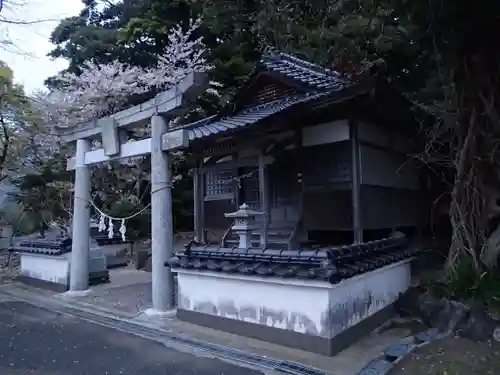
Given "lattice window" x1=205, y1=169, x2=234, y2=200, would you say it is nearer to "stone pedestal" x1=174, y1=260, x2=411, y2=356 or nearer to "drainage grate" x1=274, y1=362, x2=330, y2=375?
"stone pedestal" x1=174, y1=260, x2=411, y2=356

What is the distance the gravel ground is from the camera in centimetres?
479

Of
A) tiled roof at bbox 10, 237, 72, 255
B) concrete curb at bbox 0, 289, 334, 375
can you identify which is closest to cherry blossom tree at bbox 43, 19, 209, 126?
tiled roof at bbox 10, 237, 72, 255

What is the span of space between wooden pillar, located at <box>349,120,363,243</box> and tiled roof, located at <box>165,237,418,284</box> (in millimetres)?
755

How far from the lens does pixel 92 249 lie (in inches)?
462

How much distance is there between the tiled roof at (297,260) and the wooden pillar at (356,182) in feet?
2.48

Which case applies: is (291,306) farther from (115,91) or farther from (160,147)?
(115,91)

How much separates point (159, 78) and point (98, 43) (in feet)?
12.1

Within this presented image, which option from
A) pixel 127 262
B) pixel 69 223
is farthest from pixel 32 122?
pixel 127 262

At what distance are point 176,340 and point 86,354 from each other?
4.09ft

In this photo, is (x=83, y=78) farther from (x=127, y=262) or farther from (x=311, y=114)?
(x=311, y=114)

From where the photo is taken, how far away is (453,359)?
5.11 meters

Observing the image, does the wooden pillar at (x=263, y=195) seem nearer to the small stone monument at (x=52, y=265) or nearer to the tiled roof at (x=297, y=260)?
the tiled roof at (x=297, y=260)

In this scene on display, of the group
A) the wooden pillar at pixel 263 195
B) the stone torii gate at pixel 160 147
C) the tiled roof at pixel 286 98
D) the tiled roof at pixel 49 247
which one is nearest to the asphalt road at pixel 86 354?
the stone torii gate at pixel 160 147

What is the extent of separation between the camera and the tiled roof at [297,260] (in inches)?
215
